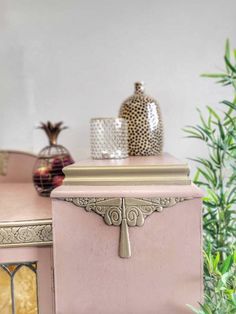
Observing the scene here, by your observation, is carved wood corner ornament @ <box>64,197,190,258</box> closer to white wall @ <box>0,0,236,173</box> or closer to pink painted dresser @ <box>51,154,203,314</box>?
pink painted dresser @ <box>51,154,203,314</box>

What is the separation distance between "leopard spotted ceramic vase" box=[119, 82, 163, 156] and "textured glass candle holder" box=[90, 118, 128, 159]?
0.08 m

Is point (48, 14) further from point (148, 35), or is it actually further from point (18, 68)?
point (148, 35)

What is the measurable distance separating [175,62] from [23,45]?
746 millimetres

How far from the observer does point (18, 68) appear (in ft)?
4.78

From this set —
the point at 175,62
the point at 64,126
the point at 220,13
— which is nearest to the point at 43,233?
the point at 64,126

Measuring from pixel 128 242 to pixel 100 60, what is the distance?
100cm

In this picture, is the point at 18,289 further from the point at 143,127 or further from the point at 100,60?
the point at 100,60

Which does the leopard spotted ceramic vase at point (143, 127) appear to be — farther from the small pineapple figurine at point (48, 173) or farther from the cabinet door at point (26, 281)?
the cabinet door at point (26, 281)

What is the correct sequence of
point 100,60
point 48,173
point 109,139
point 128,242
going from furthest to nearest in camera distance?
1. point 100,60
2. point 48,173
3. point 109,139
4. point 128,242

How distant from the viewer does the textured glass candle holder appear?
0.93m

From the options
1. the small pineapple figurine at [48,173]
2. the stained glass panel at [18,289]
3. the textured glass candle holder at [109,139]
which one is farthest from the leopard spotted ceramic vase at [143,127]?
the stained glass panel at [18,289]

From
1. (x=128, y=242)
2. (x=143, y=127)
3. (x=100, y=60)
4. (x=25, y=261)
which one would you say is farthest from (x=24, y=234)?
(x=100, y=60)

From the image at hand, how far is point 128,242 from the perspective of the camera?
71 centimetres

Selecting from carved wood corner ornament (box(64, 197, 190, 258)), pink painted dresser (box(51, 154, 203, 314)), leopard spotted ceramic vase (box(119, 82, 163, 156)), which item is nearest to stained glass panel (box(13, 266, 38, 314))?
pink painted dresser (box(51, 154, 203, 314))
